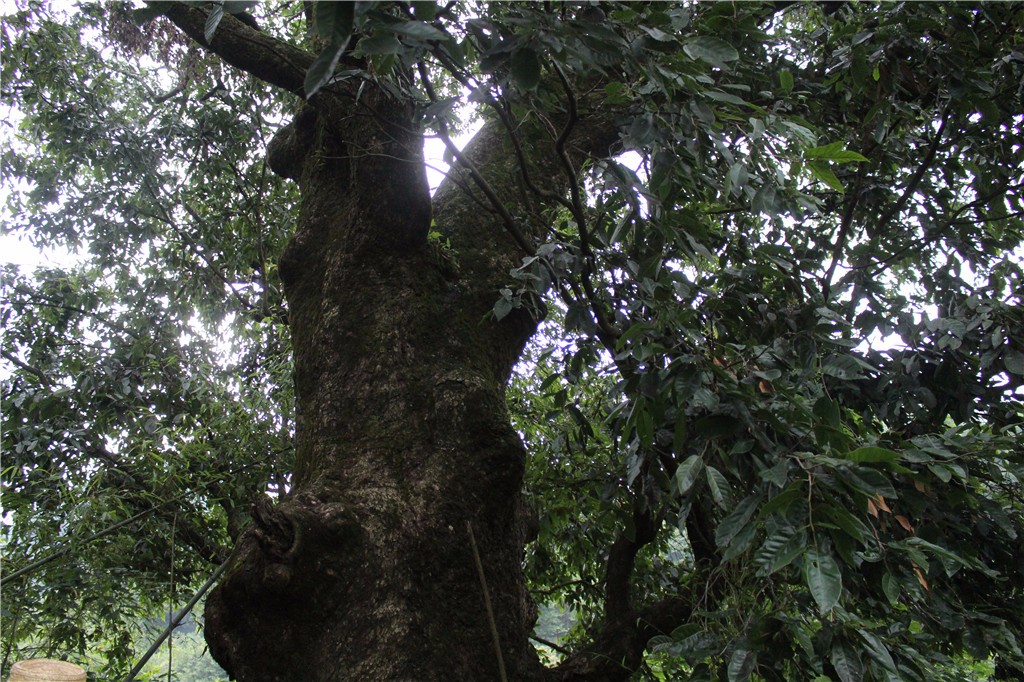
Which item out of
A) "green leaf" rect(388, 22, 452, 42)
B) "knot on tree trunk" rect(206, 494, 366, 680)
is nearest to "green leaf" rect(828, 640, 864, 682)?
"knot on tree trunk" rect(206, 494, 366, 680)

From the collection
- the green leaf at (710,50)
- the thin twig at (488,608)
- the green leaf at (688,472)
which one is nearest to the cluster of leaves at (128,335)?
the thin twig at (488,608)

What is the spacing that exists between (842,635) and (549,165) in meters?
2.00

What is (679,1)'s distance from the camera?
2.46 m

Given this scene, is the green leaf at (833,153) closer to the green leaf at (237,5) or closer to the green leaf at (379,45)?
the green leaf at (379,45)

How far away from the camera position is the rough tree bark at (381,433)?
165cm

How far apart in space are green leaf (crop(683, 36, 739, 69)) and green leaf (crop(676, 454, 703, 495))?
76cm

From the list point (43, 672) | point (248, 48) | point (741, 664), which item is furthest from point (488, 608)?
point (248, 48)

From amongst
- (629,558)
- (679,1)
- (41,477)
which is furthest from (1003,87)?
(41,477)

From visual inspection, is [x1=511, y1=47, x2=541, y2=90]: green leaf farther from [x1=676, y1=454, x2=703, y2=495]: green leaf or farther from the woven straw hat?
the woven straw hat

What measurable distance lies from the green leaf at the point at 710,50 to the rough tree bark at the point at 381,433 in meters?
0.67

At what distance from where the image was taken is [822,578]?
1.17 m

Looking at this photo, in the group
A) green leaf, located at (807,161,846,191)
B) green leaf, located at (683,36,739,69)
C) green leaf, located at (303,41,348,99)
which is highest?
green leaf, located at (683,36,739,69)

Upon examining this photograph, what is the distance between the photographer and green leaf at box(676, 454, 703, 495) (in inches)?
55.2

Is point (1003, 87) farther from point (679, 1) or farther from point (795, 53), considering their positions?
point (679, 1)
